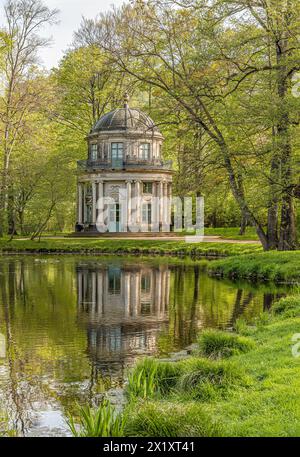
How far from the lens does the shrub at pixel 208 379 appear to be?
26.5ft

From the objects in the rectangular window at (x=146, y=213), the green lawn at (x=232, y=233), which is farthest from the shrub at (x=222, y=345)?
the rectangular window at (x=146, y=213)

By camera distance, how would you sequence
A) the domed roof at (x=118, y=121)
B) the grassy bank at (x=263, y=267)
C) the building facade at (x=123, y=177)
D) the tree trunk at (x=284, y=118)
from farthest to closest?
the building facade at (x=123, y=177), the domed roof at (x=118, y=121), the grassy bank at (x=263, y=267), the tree trunk at (x=284, y=118)

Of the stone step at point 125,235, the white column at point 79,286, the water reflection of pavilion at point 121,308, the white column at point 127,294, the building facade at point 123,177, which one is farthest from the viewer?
the building facade at point 123,177

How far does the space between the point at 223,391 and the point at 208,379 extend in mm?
392

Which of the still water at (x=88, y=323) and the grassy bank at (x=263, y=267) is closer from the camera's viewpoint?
the still water at (x=88, y=323)

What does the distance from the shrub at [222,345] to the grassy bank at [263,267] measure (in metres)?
11.4

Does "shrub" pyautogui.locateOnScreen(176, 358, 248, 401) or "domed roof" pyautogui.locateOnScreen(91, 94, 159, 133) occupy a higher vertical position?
"domed roof" pyautogui.locateOnScreen(91, 94, 159, 133)

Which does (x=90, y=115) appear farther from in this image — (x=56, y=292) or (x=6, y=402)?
(x=6, y=402)

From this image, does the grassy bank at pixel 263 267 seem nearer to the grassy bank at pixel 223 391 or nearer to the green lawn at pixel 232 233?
the grassy bank at pixel 223 391

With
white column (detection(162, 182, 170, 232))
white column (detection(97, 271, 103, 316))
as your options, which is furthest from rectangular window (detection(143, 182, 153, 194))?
white column (detection(97, 271, 103, 316))

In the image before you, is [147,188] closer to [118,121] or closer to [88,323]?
[118,121]

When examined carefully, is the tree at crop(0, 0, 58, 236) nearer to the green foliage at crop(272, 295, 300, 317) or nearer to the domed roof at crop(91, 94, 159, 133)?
the domed roof at crop(91, 94, 159, 133)

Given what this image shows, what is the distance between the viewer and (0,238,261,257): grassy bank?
38.5m

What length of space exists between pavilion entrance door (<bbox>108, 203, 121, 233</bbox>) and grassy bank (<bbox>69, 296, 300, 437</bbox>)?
134 feet
